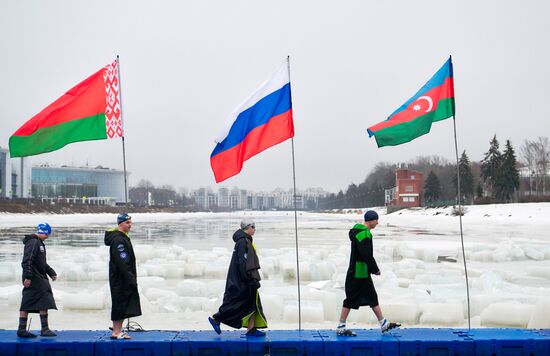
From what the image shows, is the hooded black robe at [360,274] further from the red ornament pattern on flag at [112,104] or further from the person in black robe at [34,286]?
the red ornament pattern on flag at [112,104]

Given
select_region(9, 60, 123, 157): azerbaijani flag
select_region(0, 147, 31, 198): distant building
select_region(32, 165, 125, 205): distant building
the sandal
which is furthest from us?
select_region(32, 165, 125, 205): distant building

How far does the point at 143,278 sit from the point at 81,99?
6.29m

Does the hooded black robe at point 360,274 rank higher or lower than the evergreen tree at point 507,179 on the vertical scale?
lower

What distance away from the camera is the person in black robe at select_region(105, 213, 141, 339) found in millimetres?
6484

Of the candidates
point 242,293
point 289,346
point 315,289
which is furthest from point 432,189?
point 289,346

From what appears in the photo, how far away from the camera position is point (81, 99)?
8211 millimetres

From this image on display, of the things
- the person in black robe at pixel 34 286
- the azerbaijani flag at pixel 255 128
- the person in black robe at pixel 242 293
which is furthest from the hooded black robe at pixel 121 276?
the azerbaijani flag at pixel 255 128

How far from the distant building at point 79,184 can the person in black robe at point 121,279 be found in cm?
15115

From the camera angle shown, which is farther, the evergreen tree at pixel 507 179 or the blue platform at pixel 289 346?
the evergreen tree at pixel 507 179

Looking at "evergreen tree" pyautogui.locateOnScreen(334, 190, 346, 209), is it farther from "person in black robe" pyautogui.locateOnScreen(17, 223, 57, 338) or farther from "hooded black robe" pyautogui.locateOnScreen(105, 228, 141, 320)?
"hooded black robe" pyautogui.locateOnScreen(105, 228, 141, 320)

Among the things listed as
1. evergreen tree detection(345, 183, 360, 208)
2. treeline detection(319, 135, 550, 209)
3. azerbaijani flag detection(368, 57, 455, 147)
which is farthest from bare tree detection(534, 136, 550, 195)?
azerbaijani flag detection(368, 57, 455, 147)

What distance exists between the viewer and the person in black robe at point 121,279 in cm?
648

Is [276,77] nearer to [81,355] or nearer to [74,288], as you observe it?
[81,355]

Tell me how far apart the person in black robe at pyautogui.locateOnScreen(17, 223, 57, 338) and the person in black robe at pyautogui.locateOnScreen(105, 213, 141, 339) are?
886mm
